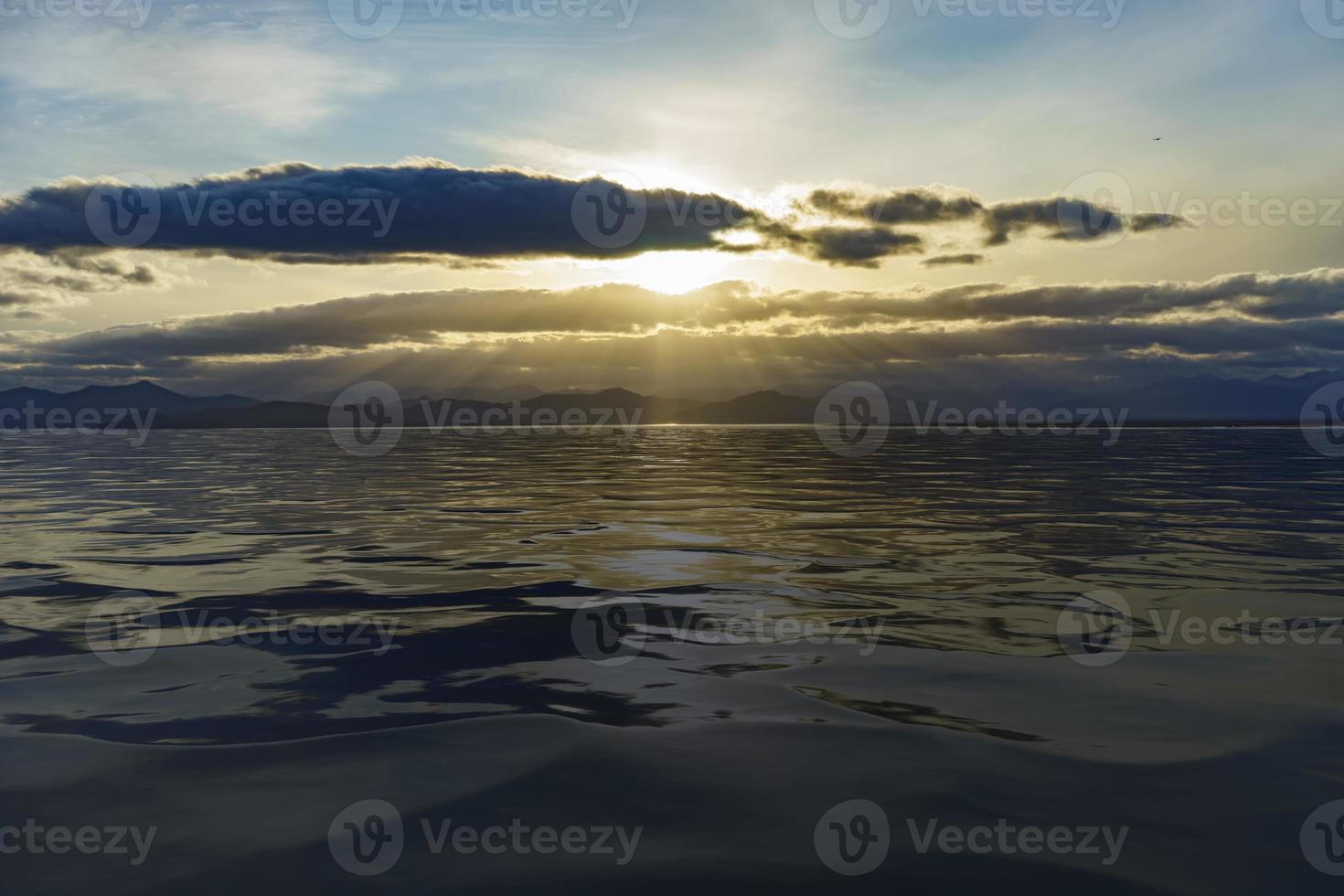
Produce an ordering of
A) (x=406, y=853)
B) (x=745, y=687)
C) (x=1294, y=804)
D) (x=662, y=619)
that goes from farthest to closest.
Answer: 1. (x=662, y=619)
2. (x=745, y=687)
3. (x=1294, y=804)
4. (x=406, y=853)

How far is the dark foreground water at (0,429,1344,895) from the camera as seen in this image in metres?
5.63

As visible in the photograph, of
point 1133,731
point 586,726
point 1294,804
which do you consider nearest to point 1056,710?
point 1133,731

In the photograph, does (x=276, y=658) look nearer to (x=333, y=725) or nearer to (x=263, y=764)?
(x=333, y=725)

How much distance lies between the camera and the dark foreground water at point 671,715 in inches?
222

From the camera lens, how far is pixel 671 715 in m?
8.41

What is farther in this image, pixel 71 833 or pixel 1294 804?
pixel 1294 804

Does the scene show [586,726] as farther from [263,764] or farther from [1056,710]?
[1056,710]

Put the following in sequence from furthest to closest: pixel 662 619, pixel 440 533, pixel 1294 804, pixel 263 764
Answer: pixel 440 533, pixel 662 619, pixel 263 764, pixel 1294 804

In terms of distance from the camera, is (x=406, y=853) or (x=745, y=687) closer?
(x=406, y=853)

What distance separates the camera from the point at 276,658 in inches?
413

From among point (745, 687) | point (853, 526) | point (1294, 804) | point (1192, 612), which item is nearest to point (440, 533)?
point (853, 526)

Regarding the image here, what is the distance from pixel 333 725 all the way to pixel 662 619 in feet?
17.4

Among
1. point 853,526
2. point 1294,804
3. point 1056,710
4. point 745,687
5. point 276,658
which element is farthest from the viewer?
point 853,526

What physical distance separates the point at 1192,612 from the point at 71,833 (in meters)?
13.0
